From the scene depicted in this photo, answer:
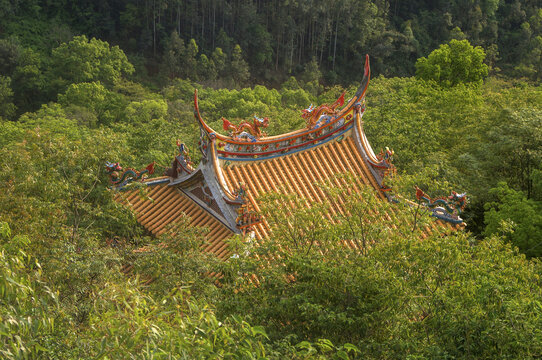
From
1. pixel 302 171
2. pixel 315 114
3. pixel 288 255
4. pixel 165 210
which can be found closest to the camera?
pixel 288 255

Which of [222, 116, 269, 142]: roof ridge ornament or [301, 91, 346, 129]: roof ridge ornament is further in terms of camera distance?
[301, 91, 346, 129]: roof ridge ornament

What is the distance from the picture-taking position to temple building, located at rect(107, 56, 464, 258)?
15.5 metres

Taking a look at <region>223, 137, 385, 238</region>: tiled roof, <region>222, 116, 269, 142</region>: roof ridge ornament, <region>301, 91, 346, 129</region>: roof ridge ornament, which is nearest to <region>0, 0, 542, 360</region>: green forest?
<region>223, 137, 385, 238</region>: tiled roof

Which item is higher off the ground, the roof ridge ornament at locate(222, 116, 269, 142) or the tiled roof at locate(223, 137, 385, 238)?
the roof ridge ornament at locate(222, 116, 269, 142)

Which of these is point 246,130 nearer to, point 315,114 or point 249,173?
point 249,173

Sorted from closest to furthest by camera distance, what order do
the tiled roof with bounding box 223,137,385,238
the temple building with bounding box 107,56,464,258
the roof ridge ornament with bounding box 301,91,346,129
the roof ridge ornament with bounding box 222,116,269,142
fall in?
the temple building with bounding box 107,56,464,258 → the tiled roof with bounding box 223,137,385,238 → the roof ridge ornament with bounding box 222,116,269,142 → the roof ridge ornament with bounding box 301,91,346,129

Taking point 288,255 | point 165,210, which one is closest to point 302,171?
point 165,210

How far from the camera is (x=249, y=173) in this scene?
16594 millimetres

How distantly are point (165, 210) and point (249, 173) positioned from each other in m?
2.23

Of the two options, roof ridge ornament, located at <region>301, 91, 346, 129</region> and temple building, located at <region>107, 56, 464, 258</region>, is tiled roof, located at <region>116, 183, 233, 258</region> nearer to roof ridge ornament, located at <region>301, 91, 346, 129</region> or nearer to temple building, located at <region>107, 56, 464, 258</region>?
temple building, located at <region>107, 56, 464, 258</region>

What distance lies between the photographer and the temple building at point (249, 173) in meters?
15.5

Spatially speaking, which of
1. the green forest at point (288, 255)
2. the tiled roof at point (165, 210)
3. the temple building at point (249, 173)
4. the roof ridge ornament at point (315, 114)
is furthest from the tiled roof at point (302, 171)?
the tiled roof at point (165, 210)

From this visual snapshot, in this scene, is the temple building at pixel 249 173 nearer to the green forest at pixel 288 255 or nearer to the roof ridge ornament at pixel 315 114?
the roof ridge ornament at pixel 315 114

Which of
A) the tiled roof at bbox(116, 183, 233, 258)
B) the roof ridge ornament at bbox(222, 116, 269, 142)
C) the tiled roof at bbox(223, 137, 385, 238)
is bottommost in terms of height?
the tiled roof at bbox(116, 183, 233, 258)
